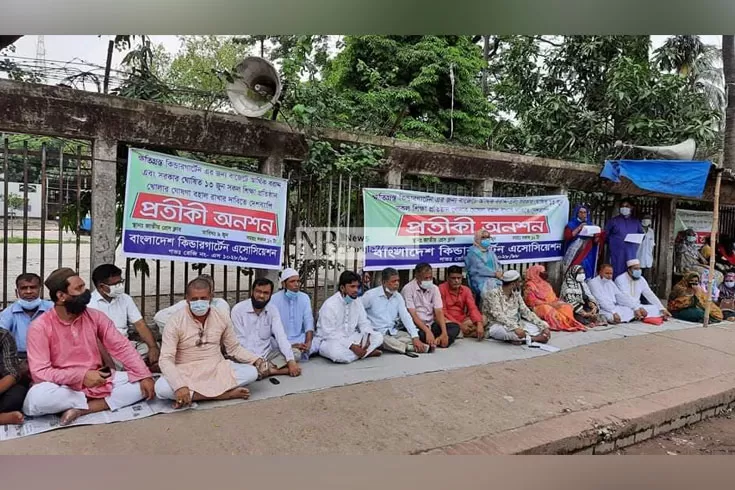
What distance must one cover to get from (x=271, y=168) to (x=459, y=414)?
118 inches

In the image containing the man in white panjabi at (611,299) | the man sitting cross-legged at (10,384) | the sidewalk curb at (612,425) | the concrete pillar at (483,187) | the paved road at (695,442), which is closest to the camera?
the man sitting cross-legged at (10,384)

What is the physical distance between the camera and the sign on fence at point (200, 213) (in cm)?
422

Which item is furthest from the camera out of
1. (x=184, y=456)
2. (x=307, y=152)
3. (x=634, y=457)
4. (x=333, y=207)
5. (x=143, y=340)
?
(x=333, y=207)

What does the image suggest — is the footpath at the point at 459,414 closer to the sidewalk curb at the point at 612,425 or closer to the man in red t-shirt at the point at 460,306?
the sidewalk curb at the point at 612,425

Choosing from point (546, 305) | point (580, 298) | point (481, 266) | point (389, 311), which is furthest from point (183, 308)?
point (580, 298)

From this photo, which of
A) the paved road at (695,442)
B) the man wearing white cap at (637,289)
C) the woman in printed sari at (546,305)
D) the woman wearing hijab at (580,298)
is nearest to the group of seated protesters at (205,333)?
the woman in printed sari at (546,305)

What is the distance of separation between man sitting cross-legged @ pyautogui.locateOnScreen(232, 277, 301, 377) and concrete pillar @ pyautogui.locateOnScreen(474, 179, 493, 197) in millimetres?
3504

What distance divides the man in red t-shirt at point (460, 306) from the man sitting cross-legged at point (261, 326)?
2193 millimetres

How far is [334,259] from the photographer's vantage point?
5.81m

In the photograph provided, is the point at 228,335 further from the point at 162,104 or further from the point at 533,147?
the point at 533,147
